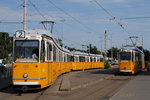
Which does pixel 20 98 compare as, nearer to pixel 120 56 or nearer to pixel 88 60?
pixel 120 56

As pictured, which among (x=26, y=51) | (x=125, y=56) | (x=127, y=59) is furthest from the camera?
(x=125, y=56)

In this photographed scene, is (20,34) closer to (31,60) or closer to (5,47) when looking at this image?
(31,60)

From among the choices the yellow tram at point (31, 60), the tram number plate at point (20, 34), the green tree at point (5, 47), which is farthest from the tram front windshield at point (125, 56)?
the green tree at point (5, 47)

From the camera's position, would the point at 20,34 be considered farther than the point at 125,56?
No

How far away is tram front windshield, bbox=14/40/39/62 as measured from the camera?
43.5 ft

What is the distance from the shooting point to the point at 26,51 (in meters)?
13.4

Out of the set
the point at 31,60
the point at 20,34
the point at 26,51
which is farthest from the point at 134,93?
the point at 20,34

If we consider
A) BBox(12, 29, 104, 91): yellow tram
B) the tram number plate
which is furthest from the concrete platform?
the tram number plate

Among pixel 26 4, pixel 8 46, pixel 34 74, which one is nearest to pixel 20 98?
pixel 34 74

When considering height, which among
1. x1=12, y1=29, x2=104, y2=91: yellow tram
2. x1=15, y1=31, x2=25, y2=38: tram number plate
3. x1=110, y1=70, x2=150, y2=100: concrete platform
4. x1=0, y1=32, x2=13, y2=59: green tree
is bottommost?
x1=110, y1=70, x2=150, y2=100: concrete platform

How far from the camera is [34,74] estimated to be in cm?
1307

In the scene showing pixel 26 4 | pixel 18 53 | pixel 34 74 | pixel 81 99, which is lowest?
pixel 81 99

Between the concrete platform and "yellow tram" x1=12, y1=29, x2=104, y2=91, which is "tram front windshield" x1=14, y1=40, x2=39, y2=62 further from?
the concrete platform

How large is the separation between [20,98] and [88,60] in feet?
115
